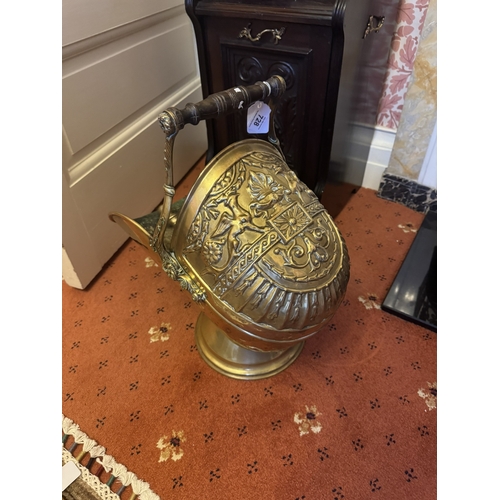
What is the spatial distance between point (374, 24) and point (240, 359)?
1.00m

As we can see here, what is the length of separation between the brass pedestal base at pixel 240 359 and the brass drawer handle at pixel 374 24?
899 millimetres

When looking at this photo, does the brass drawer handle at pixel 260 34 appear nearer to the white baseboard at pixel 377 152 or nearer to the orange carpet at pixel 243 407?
the white baseboard at pixel 377 152

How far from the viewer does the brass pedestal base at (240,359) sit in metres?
0.96

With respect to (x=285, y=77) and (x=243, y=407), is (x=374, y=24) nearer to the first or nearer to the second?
(x=285, y=77)

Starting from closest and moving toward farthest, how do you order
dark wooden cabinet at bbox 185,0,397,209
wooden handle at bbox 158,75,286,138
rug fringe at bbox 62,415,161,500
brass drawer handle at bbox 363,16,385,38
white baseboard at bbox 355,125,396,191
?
wooden handle at bbox 158,75,286,138 < rug fringe at bbox 62,415,161,500 < dark wooden cabinet at bbox 185,0,397,209 < brass drawer handle at bbox 363,16,385,38 < white baseboard at bbox 355,125,396,191

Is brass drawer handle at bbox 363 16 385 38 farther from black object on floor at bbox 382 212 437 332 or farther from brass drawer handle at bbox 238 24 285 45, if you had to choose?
black object on floor at bbox 382 212 437 332

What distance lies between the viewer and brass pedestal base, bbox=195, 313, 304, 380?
3.15ft

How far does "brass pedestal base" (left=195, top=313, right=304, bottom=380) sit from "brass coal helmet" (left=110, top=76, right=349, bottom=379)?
191mm

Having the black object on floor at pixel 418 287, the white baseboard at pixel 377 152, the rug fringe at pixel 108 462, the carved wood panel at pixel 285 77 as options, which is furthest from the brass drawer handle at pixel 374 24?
the rug fringe at pixel 108 462

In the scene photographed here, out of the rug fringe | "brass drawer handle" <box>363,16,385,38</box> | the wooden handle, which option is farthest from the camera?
"brass drawer handle" <box>363,16,385,38</box>

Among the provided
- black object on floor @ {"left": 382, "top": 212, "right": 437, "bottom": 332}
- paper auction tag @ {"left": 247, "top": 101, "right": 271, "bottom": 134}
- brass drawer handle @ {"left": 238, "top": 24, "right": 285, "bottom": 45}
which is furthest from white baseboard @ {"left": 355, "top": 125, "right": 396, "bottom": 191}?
paper auction tag @ {"left": 247, "top": 101, "right": 271, "bottom": 134}

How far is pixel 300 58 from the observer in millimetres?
1013

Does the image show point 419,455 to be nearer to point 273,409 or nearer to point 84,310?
point 273,409

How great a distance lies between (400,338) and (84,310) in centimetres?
91
